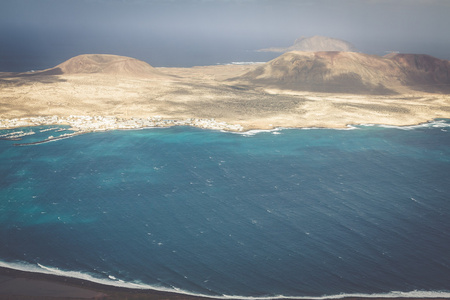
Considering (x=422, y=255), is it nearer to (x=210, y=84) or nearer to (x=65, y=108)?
(x=65, y=108)

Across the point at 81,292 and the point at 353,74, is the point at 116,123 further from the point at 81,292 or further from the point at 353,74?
the point at 353,74

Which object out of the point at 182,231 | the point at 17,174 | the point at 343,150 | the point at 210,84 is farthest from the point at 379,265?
the point at 210,84

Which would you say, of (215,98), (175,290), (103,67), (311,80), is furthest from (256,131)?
(103,67)

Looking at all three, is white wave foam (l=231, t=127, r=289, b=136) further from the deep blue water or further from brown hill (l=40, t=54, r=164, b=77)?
brown hill (l=40, t=54, r=164, b=77)

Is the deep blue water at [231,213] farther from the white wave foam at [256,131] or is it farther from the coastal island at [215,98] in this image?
the white wave foam at [256,131]

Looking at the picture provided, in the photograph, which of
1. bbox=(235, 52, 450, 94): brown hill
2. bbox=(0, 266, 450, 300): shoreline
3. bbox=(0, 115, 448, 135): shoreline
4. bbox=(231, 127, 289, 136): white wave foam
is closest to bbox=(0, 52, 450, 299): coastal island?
bbox=(0, 266, 450, 300): shoreline

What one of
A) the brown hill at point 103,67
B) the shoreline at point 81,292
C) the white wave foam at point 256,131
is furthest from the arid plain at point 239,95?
the shoreline at point 81,292
